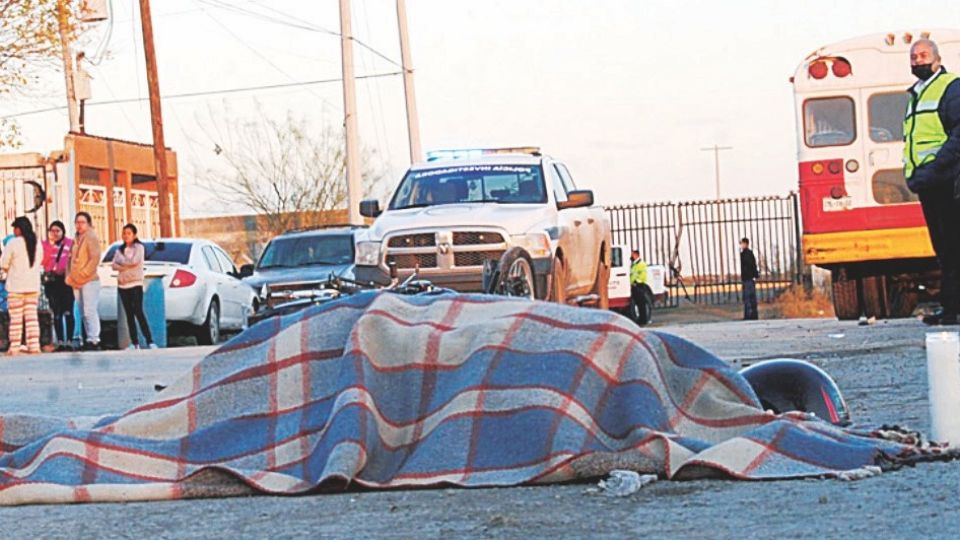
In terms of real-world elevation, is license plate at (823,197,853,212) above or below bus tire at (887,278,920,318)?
above

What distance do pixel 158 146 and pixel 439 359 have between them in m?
29.2

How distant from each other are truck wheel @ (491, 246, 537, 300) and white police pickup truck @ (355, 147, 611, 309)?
92 centimetres

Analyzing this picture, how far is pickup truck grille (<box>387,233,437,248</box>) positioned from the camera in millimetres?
17672

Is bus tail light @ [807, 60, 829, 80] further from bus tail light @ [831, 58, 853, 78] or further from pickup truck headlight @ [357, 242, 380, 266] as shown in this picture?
pickup truck headlight @ [357, 242, 380, 266]

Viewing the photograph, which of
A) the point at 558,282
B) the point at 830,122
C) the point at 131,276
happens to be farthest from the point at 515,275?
the point at 131,276

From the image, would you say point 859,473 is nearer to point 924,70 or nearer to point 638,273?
point 924,70

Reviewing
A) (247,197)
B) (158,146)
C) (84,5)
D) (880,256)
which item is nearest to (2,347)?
(84,5)

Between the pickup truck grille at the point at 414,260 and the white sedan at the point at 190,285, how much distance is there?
6266mm

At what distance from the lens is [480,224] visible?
17.6 metres

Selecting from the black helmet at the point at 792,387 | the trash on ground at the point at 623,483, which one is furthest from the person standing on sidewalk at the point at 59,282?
the trash on ground at the point at 623,483

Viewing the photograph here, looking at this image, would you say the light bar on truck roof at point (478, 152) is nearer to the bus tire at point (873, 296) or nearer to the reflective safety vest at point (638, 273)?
the bus tire at point (873, 296)

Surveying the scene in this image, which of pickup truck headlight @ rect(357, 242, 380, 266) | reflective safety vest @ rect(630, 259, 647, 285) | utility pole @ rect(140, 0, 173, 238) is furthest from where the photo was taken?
reflective safety vest @ rect(630, 259, 647, 285)

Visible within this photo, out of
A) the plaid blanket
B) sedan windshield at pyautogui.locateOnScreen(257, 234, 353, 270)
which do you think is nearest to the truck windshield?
sedan windshield at pyautogui.locateOnScreen(257, 234, 353, 270)

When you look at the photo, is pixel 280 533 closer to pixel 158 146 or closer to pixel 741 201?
pixel 158 146
